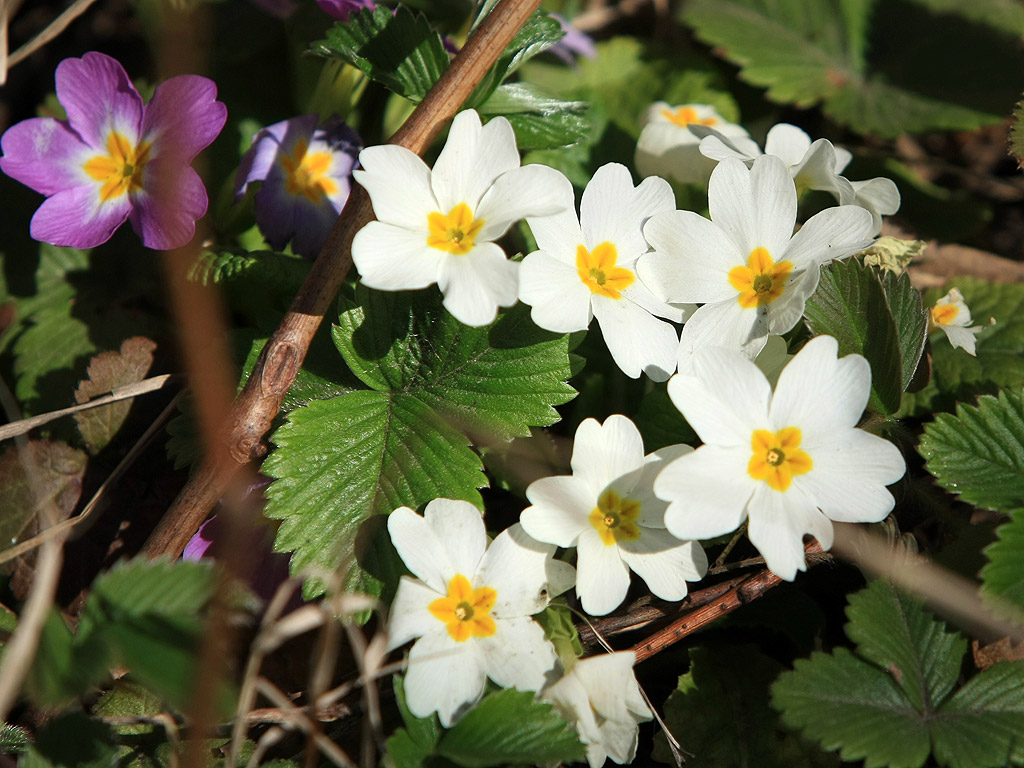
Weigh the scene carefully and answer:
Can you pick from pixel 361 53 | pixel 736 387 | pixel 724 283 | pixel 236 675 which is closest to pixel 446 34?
pixel 361 53

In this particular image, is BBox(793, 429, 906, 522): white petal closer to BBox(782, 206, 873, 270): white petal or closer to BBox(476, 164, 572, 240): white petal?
BBox(782, 206, 873, 270): white petal

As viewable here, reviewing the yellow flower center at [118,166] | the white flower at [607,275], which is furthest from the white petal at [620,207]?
the yellow flower center at [118,166]

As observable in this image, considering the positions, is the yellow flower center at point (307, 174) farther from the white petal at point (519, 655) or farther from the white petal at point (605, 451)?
the white petal at point (519, 655)

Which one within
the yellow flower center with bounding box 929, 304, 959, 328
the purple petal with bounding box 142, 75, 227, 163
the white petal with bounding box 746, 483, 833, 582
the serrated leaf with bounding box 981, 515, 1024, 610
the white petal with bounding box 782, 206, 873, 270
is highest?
the purple petal with bounding box 142, 75, 227, 163

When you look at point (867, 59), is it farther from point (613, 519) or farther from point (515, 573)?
point (515, 573)

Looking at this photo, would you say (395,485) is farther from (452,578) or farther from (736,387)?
(736,387)

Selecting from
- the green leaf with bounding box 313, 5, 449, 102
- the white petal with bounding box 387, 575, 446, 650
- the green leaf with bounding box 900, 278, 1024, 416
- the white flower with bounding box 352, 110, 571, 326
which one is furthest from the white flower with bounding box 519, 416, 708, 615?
the green leaf with bounding box 313, 5, 449, 102
